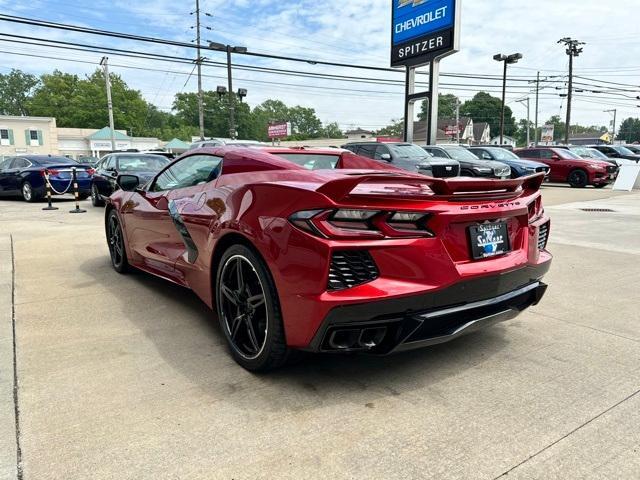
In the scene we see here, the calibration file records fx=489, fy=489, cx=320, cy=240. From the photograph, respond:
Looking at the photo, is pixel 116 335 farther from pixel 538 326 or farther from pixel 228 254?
pixel 538 326

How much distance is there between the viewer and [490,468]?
2.02 metres

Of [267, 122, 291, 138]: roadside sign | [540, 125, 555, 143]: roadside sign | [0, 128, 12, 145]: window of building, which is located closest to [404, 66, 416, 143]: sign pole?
[540, 125, 555, 143]: roadside sign

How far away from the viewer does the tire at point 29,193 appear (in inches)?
571

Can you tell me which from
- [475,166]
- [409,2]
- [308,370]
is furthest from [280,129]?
[308,370]

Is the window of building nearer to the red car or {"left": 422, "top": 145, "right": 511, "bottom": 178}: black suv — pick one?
{"left": 422, "top": 145, "right": 511, "bottom": 178}: black suv

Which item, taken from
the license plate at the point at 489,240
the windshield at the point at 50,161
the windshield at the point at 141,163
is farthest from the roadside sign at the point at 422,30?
the license plate at the point at 489,240

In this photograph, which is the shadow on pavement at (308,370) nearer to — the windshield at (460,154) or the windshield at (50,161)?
the windshield at (50,161)

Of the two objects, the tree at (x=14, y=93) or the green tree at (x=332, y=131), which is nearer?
the tree at (x=14, y=93)

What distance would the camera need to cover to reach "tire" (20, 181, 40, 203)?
47.6 feet

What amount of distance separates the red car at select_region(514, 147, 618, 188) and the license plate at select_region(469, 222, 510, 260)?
59.3ft

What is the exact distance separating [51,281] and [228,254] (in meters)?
3.13

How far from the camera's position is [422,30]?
1878 centimetres

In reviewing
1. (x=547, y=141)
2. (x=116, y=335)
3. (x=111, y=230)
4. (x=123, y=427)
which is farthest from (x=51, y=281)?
(x=547, y=141)

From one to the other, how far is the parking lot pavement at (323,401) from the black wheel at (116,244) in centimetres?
96
